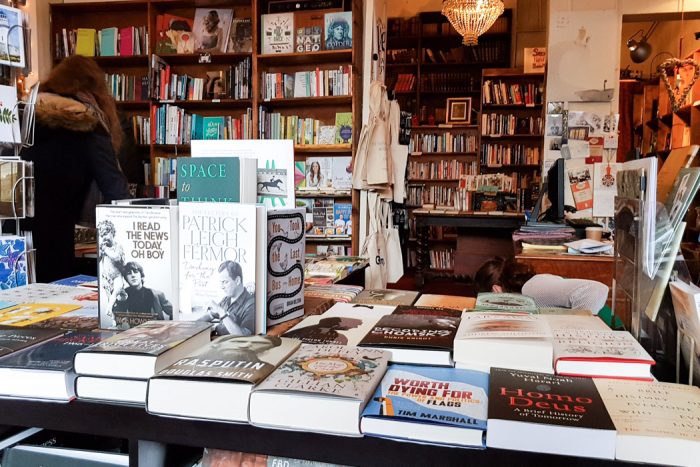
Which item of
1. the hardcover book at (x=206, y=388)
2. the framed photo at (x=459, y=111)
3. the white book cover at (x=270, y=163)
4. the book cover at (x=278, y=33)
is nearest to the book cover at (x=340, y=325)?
the hardcover book at (x=206, y=388)

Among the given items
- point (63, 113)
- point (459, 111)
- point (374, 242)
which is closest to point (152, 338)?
point (63, 113)

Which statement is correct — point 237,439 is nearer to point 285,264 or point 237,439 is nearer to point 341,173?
point 285,264

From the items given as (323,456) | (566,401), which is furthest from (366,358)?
(566,401)

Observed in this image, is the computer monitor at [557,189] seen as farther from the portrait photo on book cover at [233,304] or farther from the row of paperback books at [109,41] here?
the row of paperback books at [109,41]

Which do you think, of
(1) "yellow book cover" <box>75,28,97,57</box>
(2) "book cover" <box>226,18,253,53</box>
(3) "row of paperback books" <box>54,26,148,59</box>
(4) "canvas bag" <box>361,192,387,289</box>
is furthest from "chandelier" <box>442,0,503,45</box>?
(1) "yellow book cover" <box>75,28,97,57</box>

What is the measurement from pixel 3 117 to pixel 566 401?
1865 millimetres

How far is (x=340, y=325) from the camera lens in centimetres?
121

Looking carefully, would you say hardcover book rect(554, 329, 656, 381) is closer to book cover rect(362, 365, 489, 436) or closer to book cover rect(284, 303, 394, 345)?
book cover rect(362, 365, 489, 436)

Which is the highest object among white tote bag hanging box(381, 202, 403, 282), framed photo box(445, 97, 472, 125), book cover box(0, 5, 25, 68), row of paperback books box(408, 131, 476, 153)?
framed photo box(445, 97, 472, 125)

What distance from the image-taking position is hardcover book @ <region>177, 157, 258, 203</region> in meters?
1.30

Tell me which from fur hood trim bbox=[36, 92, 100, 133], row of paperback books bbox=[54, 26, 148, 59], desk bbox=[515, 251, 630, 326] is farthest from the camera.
Answer: row of paperback books bbox=[54, 26, 148, 59]

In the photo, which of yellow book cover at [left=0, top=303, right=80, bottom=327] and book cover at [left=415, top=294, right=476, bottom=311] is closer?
yellow book cover at [left=0, top=303, right=80, bottom=327]

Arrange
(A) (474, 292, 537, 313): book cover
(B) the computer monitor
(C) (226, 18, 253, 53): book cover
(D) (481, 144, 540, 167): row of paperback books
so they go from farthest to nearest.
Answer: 1. (D) (481, 144, 540, 167): row of paperback books
2. (C) (226, 18, 253, 53): book cover
3. (B) the computer monitor
4. (A) (474, 292, 537, 313): book cover

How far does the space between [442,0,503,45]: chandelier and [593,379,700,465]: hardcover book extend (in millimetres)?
5615
